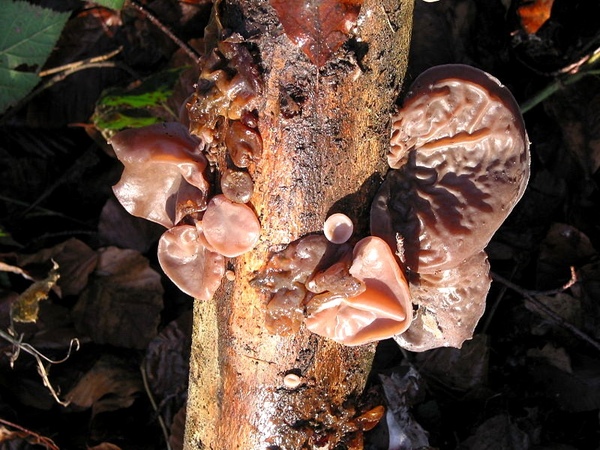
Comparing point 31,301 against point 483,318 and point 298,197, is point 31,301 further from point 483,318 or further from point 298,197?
point 483,318

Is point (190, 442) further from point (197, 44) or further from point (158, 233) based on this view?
point (197, 44)

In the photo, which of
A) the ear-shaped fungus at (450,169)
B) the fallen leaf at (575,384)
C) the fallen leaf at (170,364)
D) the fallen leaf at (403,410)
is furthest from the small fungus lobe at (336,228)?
the fallen leaf at (575,384)

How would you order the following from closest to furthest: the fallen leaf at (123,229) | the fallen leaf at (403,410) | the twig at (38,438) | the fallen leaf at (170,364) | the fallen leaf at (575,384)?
the fallen leaf at (403,410)
the twig at (38,438)
the fallen leaf at (575,384)
the fallen leaf at (170,364)
the fallen leaf at (123,229)

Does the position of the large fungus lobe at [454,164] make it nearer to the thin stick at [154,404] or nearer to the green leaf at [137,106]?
the green leaf at [137,106]

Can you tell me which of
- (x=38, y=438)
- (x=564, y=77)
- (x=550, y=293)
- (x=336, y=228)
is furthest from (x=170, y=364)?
(x=564, y=77)

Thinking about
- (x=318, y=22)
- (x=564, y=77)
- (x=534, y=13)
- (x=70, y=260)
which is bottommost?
(x=70, y=260)

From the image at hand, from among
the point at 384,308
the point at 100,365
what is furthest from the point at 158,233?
the point at 384,308
